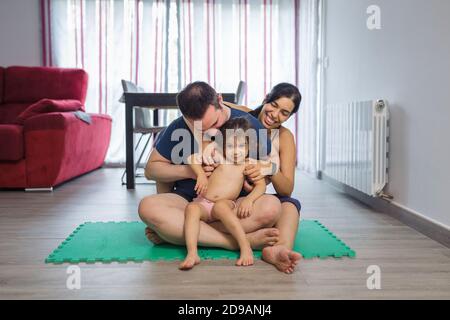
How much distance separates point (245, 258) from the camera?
1550 mm

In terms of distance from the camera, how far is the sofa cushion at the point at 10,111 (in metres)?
3.89

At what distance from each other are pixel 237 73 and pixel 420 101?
2849 mm

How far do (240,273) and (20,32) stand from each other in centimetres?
413

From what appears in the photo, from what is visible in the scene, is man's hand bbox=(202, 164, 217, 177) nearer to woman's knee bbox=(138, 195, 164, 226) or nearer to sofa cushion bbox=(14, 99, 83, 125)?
woman's knee bbox=(138, 195, 164, 226)

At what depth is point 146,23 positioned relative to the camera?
4691 mm

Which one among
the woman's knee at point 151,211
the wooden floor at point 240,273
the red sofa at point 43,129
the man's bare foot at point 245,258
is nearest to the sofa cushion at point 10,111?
the red sofa at point 43,129

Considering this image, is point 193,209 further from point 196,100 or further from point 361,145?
point 361,145

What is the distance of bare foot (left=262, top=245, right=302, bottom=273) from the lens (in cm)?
145

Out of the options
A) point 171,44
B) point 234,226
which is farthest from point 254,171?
point 171,44

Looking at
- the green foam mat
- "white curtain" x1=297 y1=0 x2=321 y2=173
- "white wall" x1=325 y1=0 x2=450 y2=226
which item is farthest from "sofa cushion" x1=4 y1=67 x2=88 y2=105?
"white wall" x1=325 y1=0 x2=450 y2=226

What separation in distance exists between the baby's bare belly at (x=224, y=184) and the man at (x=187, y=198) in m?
0.04

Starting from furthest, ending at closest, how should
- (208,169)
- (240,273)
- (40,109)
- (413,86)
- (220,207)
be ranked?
(40,109) → (413,86) → (208,169) → (220,207) → (240,273)

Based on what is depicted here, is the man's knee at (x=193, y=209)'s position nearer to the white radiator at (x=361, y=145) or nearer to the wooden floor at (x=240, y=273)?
the wooden floor at (x=240, y=273)

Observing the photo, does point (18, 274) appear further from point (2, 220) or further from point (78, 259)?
point (2, 220)
